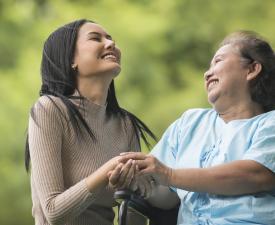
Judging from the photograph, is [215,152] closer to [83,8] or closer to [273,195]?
[273,195]

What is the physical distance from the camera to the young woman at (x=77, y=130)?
184cm

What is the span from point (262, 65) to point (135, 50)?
1.93 m

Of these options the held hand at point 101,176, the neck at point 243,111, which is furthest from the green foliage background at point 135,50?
the held hand at point 101,176

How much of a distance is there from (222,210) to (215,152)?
0.17 metres

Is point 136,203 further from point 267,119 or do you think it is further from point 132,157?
point 267,119

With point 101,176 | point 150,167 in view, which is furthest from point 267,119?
point 101,176

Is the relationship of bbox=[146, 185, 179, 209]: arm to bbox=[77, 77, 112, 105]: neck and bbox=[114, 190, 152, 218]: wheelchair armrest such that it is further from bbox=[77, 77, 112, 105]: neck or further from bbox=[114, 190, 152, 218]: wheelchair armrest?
bbox=[77, 77, 112, 105]: neck

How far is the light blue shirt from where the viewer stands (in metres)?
1.77

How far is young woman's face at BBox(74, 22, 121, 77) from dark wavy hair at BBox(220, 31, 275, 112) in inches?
13.3

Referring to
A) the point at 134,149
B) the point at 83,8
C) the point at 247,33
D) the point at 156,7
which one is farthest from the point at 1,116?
the point at 247,33

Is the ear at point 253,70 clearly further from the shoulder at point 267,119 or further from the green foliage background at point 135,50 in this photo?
the green foliage background at point 135,50

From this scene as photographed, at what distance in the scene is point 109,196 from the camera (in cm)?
198

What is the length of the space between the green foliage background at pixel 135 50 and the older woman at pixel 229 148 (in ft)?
5.63

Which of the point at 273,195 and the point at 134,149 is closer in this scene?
the point at 273,195
